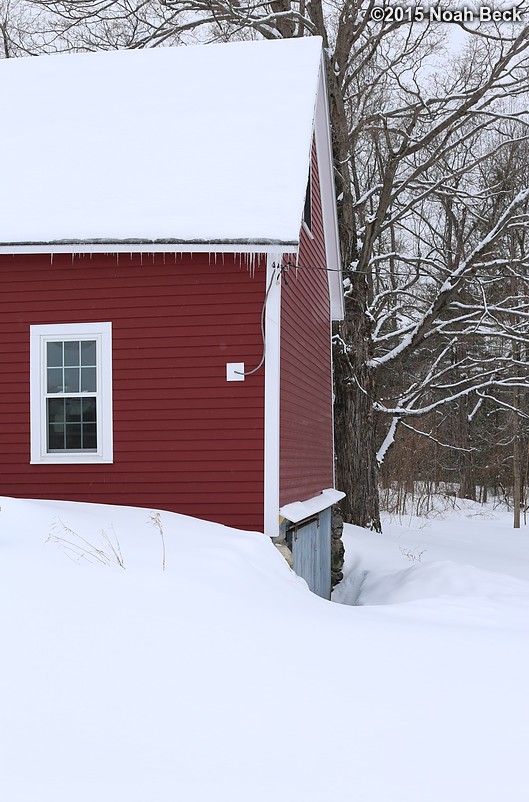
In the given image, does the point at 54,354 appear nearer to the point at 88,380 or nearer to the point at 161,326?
the point at 88,380

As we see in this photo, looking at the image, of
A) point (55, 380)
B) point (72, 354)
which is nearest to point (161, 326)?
point (72, 354)

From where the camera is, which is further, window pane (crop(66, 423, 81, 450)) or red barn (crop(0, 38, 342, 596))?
window pane (crop(66, 423, 81, 450))

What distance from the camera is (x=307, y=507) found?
34.4 feet

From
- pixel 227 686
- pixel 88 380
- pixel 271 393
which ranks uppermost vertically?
pixel 88 380

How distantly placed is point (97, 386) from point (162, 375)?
0.71 meters

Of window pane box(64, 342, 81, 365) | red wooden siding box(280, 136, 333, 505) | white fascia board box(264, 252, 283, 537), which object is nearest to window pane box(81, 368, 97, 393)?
window pane box(64, 342, 81, 365)

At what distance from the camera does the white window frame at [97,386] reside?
9.32 meters

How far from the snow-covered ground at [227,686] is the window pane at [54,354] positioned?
272cm

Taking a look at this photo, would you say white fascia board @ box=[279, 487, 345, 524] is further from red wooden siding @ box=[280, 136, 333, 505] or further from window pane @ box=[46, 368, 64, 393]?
window pane @ box=[46, 368, 64, 393]

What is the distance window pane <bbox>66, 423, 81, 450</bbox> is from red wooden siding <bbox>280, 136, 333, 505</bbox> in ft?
6.92

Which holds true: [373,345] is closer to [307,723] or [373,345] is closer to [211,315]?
[211,315]

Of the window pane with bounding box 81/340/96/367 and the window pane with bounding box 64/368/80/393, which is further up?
the window pane with bounding box 81/340/96/367

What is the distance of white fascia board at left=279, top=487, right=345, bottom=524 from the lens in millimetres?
9242

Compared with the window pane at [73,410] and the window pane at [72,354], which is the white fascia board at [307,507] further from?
the window pane at [72,354]
